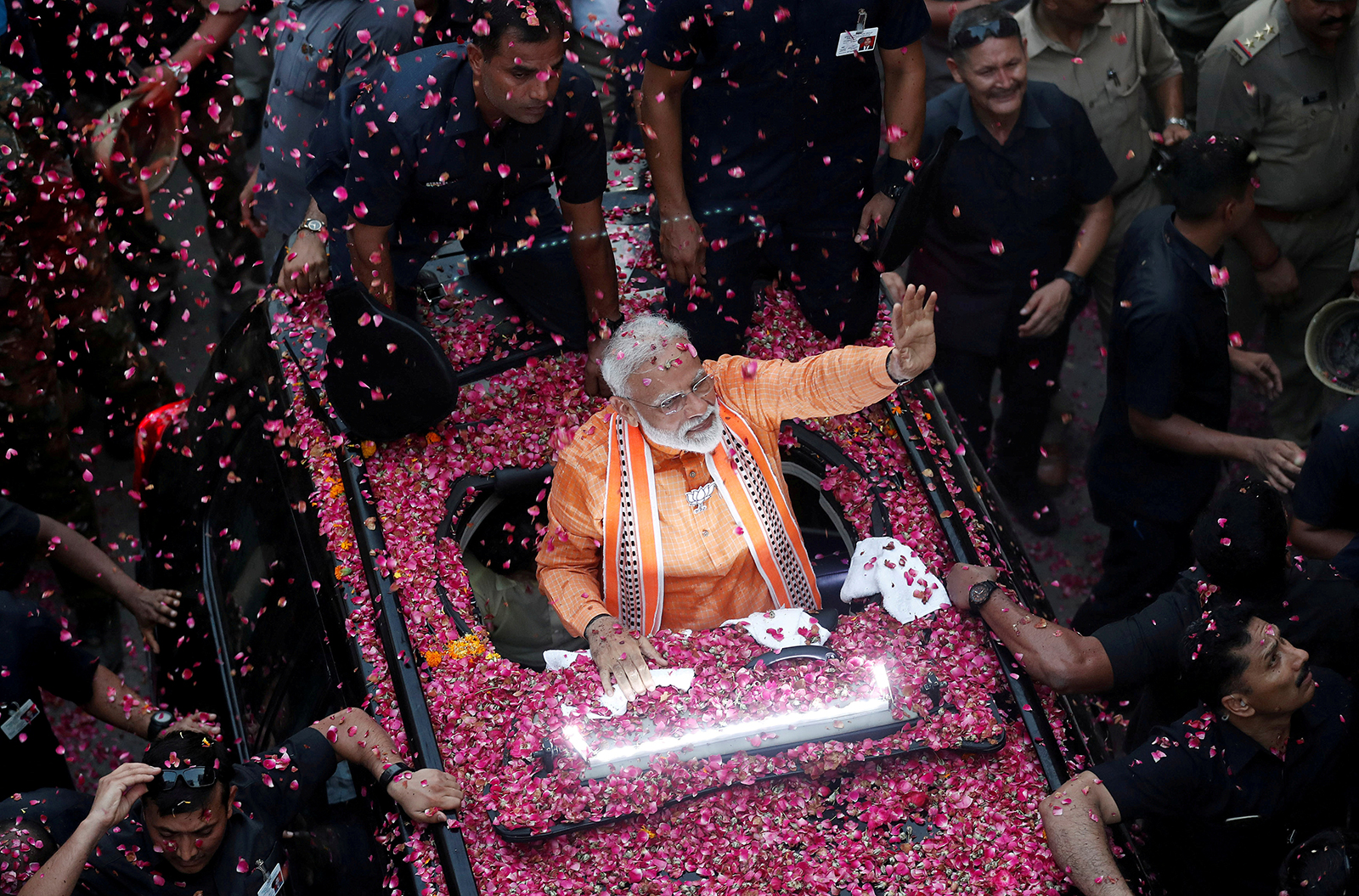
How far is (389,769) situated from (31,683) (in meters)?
1.54

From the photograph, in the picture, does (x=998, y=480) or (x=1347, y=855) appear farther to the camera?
(x=998, y=480)

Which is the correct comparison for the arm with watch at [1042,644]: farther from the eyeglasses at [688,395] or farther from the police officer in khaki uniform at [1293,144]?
the police officer in khaki uniform at [1293,144]

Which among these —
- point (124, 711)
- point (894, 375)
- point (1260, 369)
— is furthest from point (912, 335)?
point (124, 711)

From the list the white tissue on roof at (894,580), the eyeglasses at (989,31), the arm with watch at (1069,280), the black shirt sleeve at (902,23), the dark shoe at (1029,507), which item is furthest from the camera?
the dark shoe at (1029,507)

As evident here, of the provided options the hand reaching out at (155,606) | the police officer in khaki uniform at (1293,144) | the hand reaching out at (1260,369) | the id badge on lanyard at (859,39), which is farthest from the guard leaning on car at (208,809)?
the police officer in khaki uniform at (1293,144)

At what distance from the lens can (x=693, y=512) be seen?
436 centimetres

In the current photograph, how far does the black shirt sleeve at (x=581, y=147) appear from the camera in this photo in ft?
15.1

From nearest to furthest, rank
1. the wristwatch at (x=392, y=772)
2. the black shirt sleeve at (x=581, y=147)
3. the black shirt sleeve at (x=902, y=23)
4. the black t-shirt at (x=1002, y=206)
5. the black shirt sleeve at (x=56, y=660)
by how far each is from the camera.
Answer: the wristwatch at (x=392, y=772) < the black shirt sleeve at (x=56, y=660) < the black shirt sleeve at (x=581, y=147) < the black shirt sleeve at (x=902, y=23) < the black t-shirt at (x=1002, y=206)

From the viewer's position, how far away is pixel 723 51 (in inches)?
188

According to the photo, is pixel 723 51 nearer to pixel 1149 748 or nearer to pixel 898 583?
pixel 898 583

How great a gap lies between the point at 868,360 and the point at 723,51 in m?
1.39

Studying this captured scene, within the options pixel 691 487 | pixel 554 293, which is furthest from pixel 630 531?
pixel 554 293

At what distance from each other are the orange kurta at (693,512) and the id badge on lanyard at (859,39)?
1.27 meters

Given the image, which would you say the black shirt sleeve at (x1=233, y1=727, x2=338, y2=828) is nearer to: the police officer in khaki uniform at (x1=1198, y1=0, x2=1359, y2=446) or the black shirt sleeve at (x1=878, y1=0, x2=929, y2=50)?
the black shirt sleeve at (x1=878, y1=0, x2=929, y2=50)
